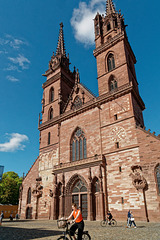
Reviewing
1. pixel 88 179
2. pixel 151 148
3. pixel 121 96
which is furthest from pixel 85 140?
pixel 151 148

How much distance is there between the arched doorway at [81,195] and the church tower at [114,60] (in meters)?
9.72

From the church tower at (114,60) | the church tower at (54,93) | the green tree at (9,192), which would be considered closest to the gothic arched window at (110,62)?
the church tower at (114,60)

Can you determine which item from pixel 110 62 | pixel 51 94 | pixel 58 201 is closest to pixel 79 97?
pixel 110 62

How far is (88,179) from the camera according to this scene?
66.4 ft

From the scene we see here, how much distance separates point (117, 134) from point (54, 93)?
637 inches

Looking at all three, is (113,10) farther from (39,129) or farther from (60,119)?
(39,129)

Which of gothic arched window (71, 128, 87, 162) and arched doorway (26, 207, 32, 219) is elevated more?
gothic arched window (71, 128, 87, 162)

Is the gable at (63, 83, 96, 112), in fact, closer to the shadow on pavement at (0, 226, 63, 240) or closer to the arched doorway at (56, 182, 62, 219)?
the arched doorway at (56, 182, 62, 219)

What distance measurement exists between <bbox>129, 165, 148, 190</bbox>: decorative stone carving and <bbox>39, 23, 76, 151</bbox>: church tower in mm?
13348

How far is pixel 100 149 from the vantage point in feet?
69.7

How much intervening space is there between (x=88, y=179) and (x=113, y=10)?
2809 cm

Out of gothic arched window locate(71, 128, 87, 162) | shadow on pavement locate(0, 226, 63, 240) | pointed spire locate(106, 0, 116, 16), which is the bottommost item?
shadow on pavement locate(0, 226, 63, 240)

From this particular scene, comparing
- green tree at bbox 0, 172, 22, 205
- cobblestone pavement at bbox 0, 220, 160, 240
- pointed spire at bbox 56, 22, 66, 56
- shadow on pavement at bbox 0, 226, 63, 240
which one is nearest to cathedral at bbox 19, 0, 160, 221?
cobblestone pavement at bbox 0, 220, 160, 240

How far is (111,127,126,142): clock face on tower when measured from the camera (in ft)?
65.4
